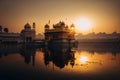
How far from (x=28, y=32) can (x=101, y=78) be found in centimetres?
7511

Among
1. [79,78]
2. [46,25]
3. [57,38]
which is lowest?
[79,78]

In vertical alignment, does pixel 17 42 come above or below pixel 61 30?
below

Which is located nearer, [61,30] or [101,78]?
[101,78]

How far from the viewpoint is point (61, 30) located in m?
70.2

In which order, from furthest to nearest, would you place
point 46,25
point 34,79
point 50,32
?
point 46,25 → point 50,32 → point 34,79

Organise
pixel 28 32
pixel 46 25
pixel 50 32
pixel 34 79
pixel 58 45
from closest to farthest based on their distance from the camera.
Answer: pixel 34 79
pixel 58 45
pixel 50 32
pixel 46 25
pixel 28 32

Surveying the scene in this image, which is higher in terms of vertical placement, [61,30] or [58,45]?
[61,30]

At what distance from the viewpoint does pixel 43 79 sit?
2055 cm

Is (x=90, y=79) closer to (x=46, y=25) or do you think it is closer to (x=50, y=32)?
(x=50, y=32)

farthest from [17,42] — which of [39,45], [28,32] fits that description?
[39,45]

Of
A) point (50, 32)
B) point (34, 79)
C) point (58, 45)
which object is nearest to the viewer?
point (34, 79)

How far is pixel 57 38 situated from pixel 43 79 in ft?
161

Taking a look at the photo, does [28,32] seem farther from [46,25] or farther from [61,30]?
[61,30]

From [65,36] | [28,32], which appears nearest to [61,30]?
[65,36]
